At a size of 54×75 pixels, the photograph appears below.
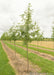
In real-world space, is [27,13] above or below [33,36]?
above

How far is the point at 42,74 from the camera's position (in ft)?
22.3

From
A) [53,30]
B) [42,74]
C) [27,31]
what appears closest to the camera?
[42,74]

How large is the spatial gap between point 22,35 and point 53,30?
18989 mm

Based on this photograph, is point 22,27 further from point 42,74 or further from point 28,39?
point 42,74

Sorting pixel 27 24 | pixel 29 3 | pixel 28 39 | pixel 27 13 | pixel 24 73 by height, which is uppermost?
pixel 29 3

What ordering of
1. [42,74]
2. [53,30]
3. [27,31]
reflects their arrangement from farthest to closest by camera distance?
[53,30], [27,31], [42,74]

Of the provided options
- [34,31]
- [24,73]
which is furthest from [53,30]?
[24,73]

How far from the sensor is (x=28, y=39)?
7.70 metres

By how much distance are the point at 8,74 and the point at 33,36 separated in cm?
415

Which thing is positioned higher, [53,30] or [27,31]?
[53,30]

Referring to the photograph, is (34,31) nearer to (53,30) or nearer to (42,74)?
(42,74)

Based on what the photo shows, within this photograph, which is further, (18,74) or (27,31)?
(27,31)

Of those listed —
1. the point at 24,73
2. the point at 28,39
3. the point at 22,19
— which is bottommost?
the point at 24,73

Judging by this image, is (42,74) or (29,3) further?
(29,3)
